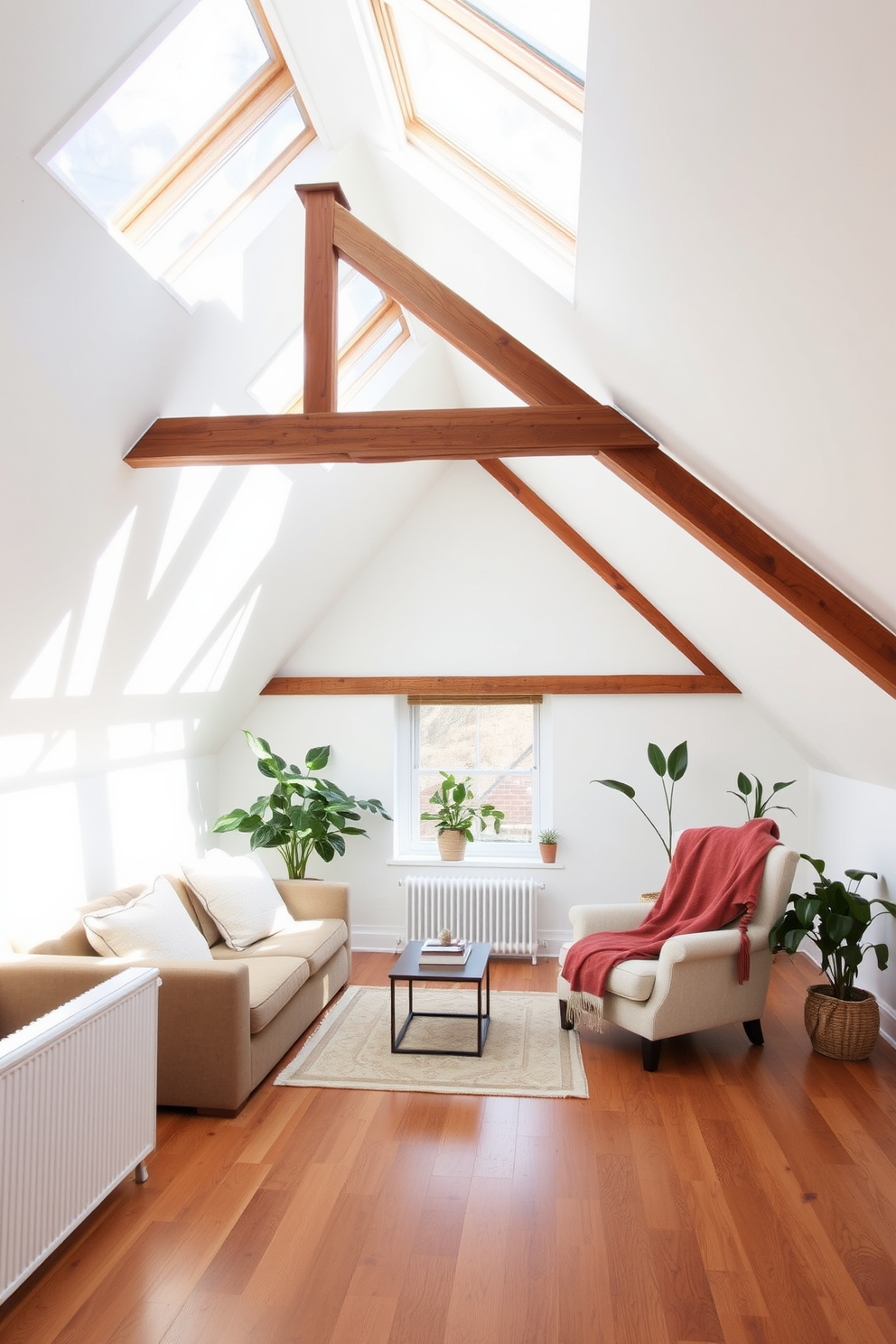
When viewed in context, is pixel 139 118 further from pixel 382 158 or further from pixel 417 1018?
pixel 417 1018

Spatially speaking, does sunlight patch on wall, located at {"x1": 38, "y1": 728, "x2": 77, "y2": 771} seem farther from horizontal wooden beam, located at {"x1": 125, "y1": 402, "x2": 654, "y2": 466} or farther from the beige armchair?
the beige armchair

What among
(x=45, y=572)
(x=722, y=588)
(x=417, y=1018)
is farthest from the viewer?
(x=417, y=1018)

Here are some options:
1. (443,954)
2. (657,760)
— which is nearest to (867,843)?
(657,760)

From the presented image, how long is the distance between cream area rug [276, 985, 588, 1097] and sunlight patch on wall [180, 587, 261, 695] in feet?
6.41

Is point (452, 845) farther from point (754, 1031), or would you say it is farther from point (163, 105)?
point (163, 105)

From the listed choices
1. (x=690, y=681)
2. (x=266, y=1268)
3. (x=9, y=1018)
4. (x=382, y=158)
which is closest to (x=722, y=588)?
(x=690, y=681)

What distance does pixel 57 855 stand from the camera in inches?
167

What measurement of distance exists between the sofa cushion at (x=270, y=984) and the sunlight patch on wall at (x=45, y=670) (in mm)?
1500

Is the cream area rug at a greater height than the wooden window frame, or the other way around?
the wooden window frame

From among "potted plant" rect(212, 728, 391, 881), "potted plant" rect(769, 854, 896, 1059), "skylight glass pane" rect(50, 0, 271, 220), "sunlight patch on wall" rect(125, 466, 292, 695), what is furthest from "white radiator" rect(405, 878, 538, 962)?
"skylight glass pane" rect(50, 0, 271, 220)

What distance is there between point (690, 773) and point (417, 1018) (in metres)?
2.44

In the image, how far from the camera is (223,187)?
324cm

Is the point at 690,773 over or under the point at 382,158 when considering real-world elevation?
under

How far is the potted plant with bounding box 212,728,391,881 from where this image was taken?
18.9 ft
